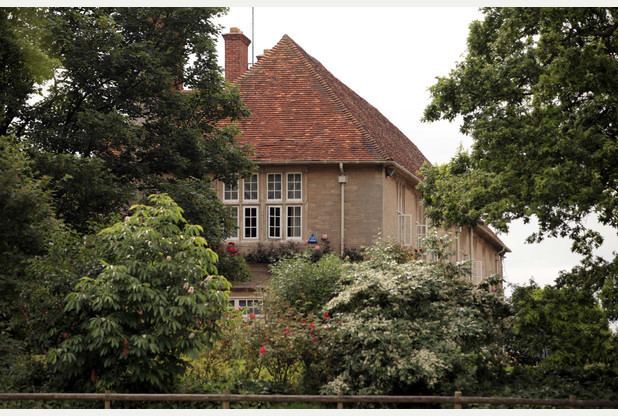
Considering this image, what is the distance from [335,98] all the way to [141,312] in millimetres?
23366

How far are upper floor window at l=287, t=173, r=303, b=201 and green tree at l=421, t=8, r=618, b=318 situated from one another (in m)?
14.8

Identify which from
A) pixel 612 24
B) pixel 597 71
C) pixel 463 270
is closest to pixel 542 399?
pixel 463 270

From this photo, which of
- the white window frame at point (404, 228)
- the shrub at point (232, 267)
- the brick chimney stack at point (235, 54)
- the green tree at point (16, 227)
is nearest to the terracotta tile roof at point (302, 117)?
the white window frame at point (404, 228)

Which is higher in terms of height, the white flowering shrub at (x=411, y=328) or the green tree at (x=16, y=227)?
the green tree at (x=16, y=227)

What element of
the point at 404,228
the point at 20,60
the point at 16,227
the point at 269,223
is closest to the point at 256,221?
the point at 269,223

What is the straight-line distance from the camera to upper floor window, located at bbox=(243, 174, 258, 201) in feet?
137

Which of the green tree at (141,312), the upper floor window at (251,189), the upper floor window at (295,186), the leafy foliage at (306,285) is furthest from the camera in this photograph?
the upper floor window at (251,189)

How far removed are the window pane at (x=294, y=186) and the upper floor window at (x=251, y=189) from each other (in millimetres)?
1313

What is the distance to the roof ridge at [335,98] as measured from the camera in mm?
41594

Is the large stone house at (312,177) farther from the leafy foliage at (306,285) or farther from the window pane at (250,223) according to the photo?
the leafy foliage at (306,285)

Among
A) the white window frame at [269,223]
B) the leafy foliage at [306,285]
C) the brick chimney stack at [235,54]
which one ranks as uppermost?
the brick chimney stack at [235,54]

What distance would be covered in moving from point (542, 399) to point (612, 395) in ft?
6.30

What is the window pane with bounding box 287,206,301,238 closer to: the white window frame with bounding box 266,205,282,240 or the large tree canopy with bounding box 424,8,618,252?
the white window frame with bounding box 266,205,282,240

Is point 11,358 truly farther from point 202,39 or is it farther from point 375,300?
point 202,39
